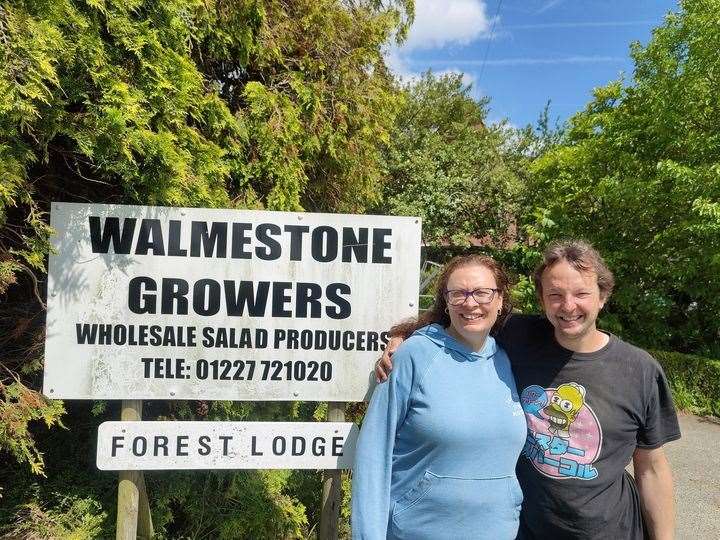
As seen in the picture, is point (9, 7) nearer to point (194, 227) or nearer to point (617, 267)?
point (194, 227)

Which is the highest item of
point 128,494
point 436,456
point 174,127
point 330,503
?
point 174,127

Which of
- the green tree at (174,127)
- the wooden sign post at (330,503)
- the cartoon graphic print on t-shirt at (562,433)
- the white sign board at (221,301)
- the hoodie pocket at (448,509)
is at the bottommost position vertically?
the wooden sign post at (330,503)

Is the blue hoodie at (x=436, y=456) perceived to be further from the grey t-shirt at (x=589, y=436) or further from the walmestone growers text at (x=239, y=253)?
the walmestone growers text at (x=239, y=253)

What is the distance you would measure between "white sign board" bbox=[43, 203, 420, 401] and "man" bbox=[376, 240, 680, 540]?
624 millimetres

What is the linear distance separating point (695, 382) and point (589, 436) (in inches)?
306

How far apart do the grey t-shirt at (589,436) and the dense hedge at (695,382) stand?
23.6ft

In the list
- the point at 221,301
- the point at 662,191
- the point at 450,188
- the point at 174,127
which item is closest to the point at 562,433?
the point at 221,301

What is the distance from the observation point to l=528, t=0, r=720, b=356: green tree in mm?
7203

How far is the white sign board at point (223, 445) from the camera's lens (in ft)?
7.61

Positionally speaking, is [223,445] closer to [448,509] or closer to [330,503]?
[330,503]

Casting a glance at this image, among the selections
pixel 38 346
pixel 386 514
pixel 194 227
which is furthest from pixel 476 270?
pixel 38 346

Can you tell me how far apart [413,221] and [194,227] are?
1.06 metres

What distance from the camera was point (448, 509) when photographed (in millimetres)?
1652

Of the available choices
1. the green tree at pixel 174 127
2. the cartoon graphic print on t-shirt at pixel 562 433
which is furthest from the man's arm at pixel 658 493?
the green tree at pixel 174 127
